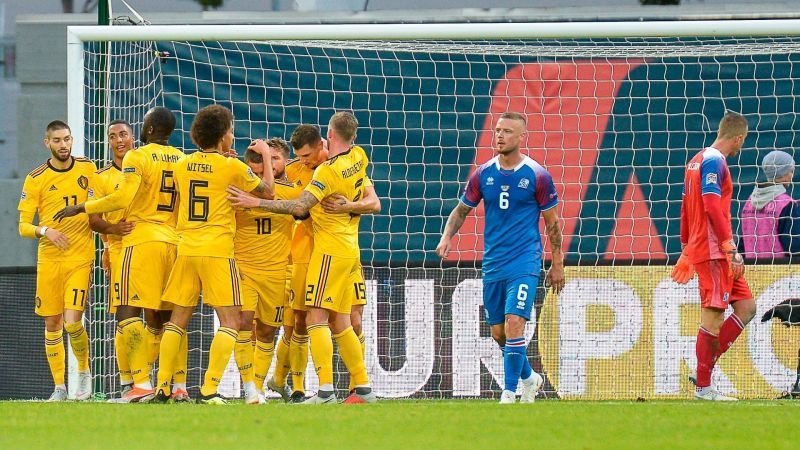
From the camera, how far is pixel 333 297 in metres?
8.78

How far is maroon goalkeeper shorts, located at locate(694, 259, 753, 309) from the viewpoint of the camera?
9.24 meters

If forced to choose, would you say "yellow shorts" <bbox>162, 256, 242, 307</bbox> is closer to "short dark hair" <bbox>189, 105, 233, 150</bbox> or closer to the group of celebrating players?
the group of celebrating players

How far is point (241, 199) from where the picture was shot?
8.48 meters

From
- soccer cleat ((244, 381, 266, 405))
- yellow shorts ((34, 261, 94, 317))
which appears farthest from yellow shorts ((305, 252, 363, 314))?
yellow shorts ((34, 261, 94, 317))

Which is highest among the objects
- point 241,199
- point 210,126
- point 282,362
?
point 210,126

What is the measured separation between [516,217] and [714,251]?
1.63 m

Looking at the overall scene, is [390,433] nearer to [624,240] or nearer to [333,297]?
[333,297]

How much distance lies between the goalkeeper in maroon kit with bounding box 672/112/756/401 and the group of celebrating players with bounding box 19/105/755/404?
0.04ft

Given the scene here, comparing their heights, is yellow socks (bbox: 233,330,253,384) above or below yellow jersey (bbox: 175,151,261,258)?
below

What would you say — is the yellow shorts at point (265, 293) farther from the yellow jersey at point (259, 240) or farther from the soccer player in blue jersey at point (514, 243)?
the soccer player in blue jersey at point (514, 243)

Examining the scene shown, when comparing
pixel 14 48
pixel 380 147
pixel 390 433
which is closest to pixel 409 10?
pixel 380 147

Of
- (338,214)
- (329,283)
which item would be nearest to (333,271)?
(329,283)

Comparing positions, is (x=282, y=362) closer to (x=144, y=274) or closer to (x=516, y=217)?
(x=144, y=274)

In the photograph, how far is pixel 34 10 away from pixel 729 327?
10.5 meters
